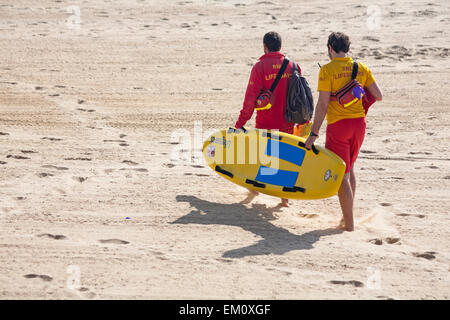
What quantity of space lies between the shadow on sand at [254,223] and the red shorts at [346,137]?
2.59 feet

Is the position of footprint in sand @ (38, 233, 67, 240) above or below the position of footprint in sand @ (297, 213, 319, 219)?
above

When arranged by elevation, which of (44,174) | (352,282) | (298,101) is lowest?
(352,282)

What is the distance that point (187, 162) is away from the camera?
8.52 metres

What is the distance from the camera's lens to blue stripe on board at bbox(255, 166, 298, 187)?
22.9 feet

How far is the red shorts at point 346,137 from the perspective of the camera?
6273 mm

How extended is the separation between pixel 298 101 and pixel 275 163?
0.77m

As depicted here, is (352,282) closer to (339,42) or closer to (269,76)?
(339,42)

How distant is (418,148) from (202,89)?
380cm

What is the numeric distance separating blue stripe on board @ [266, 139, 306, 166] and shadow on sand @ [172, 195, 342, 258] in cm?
58

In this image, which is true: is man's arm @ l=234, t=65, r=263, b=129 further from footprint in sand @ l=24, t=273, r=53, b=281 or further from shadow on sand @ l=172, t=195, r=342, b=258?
footprint in sand @ l=24, t=273, r=53, b=281

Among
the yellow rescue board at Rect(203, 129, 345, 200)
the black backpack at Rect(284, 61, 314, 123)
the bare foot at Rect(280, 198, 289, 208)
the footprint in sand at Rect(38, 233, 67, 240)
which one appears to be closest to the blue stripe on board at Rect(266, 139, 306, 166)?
the yellow rescue board at Rect(203, 129, 345, 200)

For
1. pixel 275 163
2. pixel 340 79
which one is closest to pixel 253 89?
pixel 275 163

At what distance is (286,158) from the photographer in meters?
6.99
